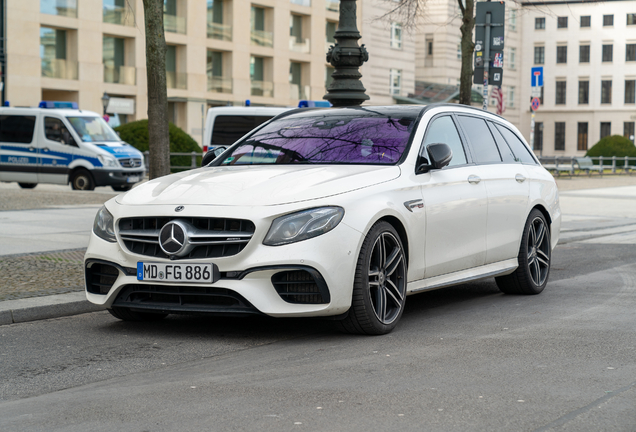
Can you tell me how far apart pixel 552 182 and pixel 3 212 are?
33.3ft

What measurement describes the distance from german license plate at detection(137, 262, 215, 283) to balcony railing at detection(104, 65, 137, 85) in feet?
137

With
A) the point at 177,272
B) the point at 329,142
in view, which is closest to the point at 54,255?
the point at 329,142

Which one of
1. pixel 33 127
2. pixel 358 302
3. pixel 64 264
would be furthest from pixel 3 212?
pixel 358 302

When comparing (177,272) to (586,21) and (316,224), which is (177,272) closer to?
(316,224)

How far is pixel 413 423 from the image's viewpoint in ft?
13.8

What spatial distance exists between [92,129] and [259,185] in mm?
19921

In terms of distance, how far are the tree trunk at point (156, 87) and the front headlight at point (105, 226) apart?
3104 millimetres

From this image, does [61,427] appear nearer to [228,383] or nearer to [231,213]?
[228,383]

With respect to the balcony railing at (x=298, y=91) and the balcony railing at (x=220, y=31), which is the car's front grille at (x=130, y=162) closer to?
the balcony railing at (x=220, y=31)

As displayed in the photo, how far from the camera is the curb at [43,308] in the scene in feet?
22.9

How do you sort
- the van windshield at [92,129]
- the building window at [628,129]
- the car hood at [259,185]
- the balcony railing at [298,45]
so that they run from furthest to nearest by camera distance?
1. the building window at [628,129]
2. the balcony railing at [298,45]
3. the van windshield at [92,129]
4. the car hood at [259,185]

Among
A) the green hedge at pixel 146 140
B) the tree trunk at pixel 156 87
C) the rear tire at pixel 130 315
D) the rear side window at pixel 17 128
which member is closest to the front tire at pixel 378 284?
the rear tire at pixel 130 315

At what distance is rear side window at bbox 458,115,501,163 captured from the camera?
26.2ft

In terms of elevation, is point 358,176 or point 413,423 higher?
point 358,176
